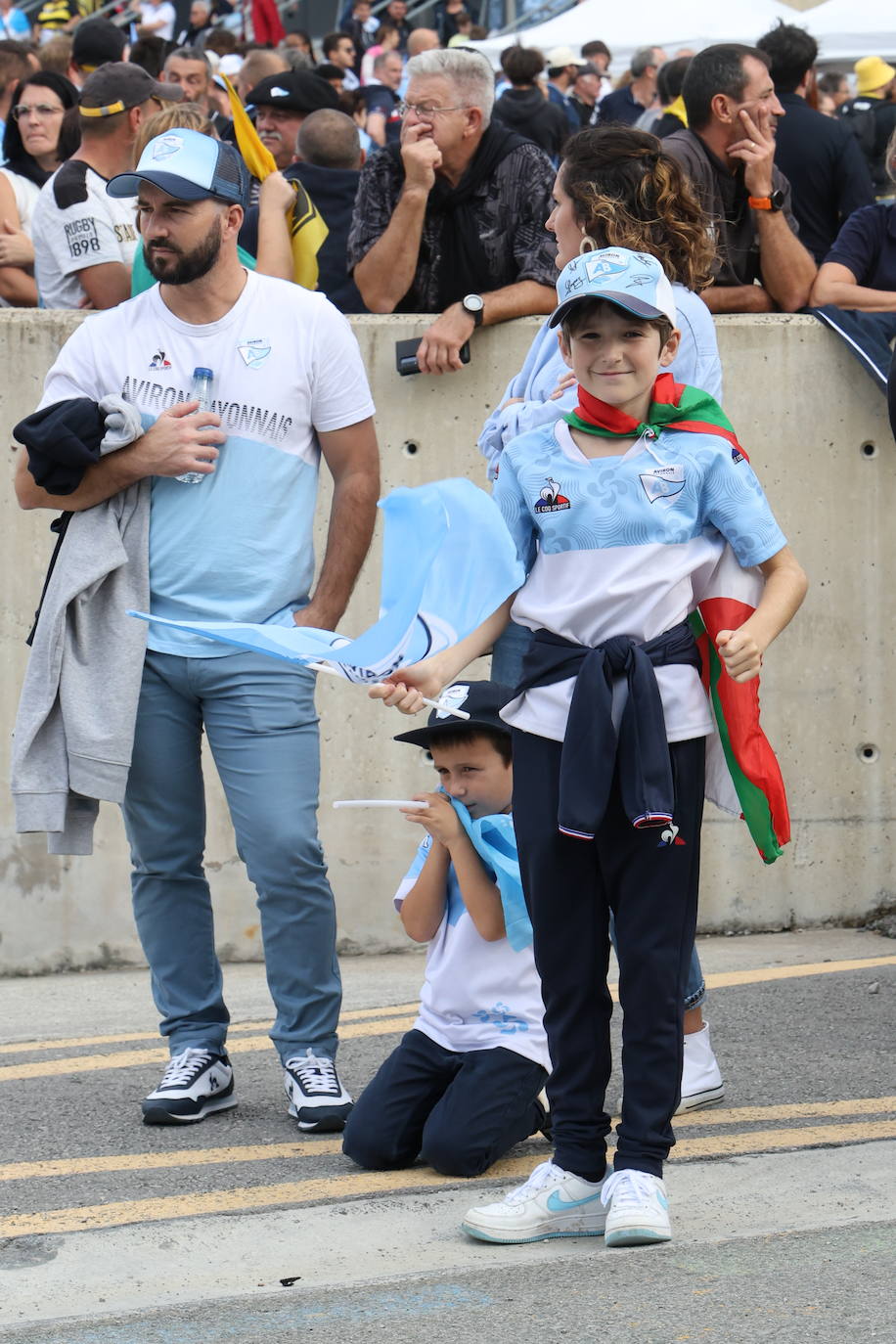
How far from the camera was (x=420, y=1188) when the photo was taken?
402 cm

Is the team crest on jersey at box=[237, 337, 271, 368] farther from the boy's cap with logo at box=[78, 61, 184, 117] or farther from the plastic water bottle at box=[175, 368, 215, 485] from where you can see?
the boy's cap with logo at box=[78, 61, 184, 117]

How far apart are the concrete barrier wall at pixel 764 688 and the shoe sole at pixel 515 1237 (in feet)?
9.06

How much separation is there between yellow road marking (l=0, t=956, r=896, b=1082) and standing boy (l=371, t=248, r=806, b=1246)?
1.78m

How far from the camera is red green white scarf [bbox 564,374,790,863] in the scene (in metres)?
3.56

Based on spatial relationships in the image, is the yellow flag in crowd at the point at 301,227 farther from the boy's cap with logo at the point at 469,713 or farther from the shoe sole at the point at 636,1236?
the shoe sole at the point at 636,1236

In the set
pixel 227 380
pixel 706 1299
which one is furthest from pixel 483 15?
pixel 706 1299

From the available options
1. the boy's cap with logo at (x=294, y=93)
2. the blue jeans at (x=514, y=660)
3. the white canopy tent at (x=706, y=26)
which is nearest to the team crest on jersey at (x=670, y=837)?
the blue jeans at (x=514, y=660)

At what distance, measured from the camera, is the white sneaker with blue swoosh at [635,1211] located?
3.48m

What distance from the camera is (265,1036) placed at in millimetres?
5430

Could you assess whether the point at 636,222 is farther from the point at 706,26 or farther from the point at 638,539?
the point at 706,26

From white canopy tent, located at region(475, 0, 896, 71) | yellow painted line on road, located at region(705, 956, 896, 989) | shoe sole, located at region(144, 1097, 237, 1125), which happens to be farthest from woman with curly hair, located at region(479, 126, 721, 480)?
white canopy tent, located at region(475, 0, 896, 71)

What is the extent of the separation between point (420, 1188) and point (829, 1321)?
3.61 feet

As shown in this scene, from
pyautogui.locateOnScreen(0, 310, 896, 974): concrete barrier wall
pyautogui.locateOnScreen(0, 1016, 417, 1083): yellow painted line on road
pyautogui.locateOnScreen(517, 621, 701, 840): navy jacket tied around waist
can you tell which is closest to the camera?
pyautogui.locateOnScreen(517, 621, 701, 840): navy jacket tied around waist

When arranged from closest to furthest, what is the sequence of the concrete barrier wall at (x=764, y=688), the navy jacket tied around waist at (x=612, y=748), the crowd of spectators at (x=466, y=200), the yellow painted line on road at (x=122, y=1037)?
the navy jacket tied around waist at (x=612, y=748)
the yellow painted line on road at (x=122, y=1037)
the crowd of spectators at (x=466, y=200)
the concrete barrier wall at (x=764, y=688)
